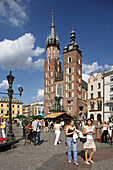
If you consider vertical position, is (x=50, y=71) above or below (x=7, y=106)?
above

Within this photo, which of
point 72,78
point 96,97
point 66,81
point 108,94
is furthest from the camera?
point 66,81

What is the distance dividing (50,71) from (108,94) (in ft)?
94.2

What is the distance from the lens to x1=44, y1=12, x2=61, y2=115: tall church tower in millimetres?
60312

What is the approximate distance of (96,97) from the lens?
42.8m

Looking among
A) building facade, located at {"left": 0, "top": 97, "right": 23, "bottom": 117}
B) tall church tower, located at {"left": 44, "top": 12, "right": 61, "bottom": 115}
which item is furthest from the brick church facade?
building facade, located at {"left": 0, "top": 97, "right": 23, "bottom": 117}

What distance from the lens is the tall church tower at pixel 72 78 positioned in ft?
175

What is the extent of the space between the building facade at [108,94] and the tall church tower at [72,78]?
44.2 feet

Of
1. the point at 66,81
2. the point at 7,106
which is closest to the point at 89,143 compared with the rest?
the point at 66,81

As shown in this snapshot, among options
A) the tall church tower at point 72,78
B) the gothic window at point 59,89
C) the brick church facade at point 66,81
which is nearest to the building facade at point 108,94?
the brick church facade at point 66,81

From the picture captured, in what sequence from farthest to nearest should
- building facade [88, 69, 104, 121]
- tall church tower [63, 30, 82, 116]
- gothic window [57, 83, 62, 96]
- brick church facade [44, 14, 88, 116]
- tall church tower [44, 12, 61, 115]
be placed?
tall church tower [44, 12, 61, 115], gothic window [57, 83, 62, 96], brick church facade [44, 14, 88, 116], tall church tower [63, 30, 82, 116], building facade [88, 69, 104, 121]

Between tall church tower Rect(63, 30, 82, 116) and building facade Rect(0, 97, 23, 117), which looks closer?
tall church tower Rect(63, 30, 82, 116)

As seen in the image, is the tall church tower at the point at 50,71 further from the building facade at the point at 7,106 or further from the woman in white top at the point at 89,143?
the woman in white top at the point at 89,143

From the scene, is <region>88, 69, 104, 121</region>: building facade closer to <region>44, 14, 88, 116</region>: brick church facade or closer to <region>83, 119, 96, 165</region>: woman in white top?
<region>44, 14, 88, 116</region>: brick church facade

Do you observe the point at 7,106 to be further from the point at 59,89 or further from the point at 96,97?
the point at 96,97
